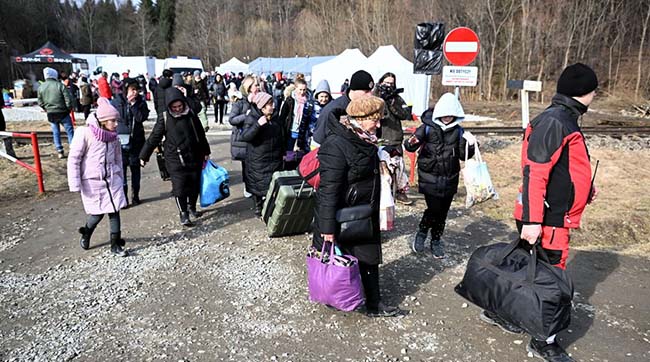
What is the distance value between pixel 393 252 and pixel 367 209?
193 centimetres

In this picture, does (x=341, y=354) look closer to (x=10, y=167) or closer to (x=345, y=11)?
(x=10, y=167)

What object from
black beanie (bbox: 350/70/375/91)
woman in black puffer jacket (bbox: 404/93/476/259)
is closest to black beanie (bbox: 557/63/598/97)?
woman in black puffer jacket (bbox: 404/93/476/259)

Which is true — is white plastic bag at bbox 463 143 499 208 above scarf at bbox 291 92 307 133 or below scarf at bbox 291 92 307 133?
below

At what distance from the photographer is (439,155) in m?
4.58

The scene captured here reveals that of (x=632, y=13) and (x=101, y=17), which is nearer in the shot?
(x=632, y=13)

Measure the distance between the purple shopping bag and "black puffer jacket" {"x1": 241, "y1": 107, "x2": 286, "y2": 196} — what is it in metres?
2.45

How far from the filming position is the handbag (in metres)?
3.40

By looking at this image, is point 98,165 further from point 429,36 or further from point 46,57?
point 46,57

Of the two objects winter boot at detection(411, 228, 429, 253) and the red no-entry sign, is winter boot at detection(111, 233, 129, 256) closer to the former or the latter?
winter boot at detection(411, 228, 429, 253)

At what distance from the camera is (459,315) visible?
153 inches

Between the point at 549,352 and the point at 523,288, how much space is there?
547 mm

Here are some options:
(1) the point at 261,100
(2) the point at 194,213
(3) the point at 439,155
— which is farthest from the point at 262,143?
(3) the point at 439,155

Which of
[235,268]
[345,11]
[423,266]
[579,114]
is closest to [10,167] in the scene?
[235,268]

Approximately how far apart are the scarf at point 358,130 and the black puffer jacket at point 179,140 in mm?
2954
